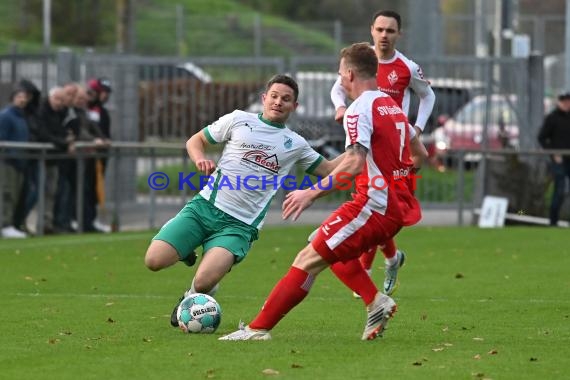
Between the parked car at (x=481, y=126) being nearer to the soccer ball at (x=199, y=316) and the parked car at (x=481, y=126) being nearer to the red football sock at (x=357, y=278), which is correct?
the soccer ball at (x=199, y=316)

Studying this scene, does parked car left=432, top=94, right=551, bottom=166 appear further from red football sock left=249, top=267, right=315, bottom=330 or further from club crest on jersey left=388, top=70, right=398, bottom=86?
red football sock left=249, top=267, right=315, bottom=330

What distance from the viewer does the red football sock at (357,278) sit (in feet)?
33.1

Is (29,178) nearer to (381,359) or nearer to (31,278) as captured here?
(31,278)

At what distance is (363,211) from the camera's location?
9.91m

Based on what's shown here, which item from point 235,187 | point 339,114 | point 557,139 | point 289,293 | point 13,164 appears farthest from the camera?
point 557,139

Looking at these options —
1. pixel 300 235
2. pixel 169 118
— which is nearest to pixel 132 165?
pixel 169 118

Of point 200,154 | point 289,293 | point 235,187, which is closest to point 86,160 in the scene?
point 235,187

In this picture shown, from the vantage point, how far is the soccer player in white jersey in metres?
11.1

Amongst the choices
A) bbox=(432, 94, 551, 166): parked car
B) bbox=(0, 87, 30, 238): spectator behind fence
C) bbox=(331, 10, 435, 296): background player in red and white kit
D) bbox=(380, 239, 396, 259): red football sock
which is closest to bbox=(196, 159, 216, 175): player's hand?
bbox=(331, 10, 435, 296): background player in red and white kit

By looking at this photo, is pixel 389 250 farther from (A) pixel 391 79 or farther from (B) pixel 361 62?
(B) pixel 361 62

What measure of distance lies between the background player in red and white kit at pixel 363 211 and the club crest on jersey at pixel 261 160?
1.16 m

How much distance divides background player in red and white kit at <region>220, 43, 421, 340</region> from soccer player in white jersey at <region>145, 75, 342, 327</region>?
Answer: 1083 millimetres

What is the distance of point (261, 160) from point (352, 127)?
1.58 m

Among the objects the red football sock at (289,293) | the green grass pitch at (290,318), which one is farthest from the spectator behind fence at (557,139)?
the red football sock at (289,293)
